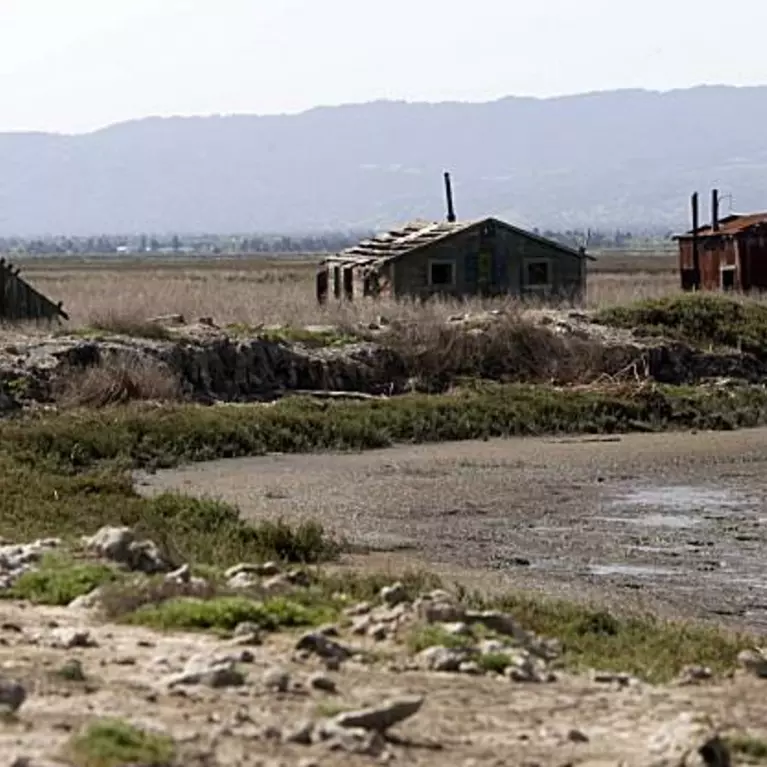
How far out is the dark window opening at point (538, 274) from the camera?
191ft

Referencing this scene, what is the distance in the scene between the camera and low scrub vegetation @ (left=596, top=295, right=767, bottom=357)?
5006 cm

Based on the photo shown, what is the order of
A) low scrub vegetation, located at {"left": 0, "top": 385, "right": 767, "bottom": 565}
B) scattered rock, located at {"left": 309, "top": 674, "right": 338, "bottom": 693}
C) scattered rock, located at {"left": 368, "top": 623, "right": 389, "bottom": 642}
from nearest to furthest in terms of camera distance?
1. scattered rock, located at {"left": 309, "top": 674, "right": 338, "bottom": 693}
2. scattered rock, located at {"left": 368, "top": 623, "right": 389, "bottom": 642}
3. low scrub vegetation, located at {"left": 0, "top": 385, "right": 767, "bottom": 565}

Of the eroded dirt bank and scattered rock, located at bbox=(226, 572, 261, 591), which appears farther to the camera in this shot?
the eroded dirt bank

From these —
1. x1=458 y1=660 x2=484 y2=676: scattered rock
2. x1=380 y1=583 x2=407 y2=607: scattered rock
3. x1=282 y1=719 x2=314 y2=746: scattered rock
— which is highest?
x1=282 y1=719 x2=314 y2=746: scattered rock

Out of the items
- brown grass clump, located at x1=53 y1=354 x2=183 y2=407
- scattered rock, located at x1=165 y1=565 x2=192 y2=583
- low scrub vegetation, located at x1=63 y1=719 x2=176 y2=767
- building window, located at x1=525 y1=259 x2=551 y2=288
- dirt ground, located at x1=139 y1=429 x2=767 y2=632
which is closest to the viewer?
low scrub vegetation, located at x1=63 y1=719 x2=176 y2=767

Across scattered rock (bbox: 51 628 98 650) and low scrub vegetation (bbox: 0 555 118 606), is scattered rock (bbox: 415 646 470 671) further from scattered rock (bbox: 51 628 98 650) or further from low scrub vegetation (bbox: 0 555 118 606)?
low scrub vegetation (bbox: 0 555 118 606)

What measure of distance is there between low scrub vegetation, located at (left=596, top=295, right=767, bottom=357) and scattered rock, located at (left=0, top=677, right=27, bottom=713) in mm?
39735

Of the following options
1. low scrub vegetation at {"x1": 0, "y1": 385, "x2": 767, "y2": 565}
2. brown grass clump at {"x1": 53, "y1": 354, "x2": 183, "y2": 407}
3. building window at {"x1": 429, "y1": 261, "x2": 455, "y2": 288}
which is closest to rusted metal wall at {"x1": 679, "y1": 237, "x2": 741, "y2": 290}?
building window at {"x1": 429, "y1": 261, "x2": 455, "y2": 288}

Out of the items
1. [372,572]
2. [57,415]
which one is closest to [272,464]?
[57,415]

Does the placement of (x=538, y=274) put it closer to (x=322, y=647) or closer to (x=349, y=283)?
(x=349, y=283)

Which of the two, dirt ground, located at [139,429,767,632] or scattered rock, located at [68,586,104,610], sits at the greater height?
scattered rock, located at [68,586,104,610]

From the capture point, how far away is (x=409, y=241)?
2277 inches

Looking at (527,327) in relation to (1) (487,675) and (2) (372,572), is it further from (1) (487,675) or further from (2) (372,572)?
(1) (487,675)

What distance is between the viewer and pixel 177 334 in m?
43.6
